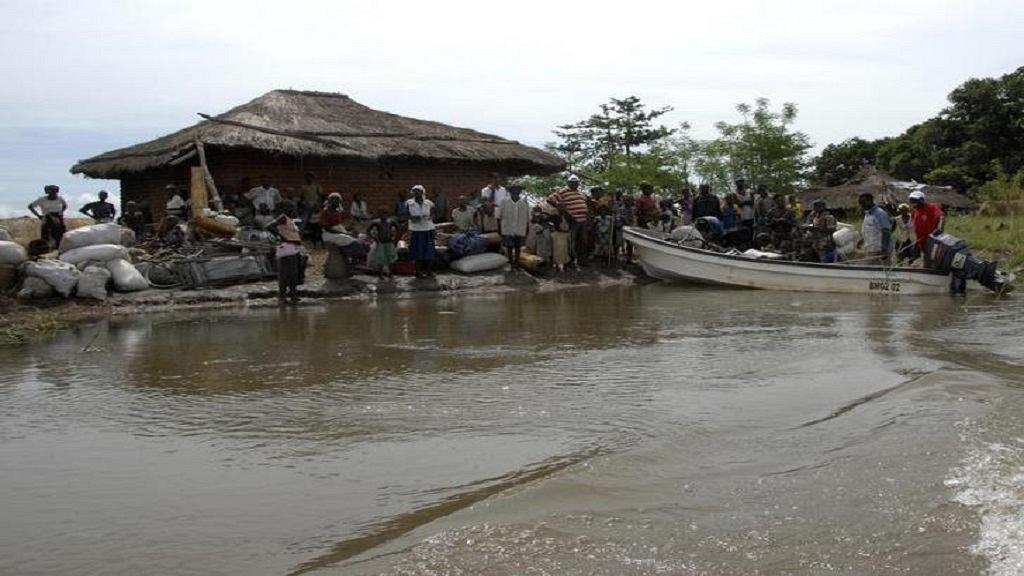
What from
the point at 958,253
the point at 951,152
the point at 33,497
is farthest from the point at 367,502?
the point at 951,152

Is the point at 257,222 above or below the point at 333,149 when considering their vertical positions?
below

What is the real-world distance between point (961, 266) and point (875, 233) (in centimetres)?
149

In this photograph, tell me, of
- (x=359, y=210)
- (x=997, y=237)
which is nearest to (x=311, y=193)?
(x=359, y=210)

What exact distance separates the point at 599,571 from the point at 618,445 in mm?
1809

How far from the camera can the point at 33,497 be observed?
469cm

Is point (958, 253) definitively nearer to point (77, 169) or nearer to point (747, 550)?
point (747, 550)

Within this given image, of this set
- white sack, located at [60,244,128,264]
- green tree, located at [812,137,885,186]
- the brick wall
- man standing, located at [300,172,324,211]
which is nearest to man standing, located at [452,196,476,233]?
the brick wall

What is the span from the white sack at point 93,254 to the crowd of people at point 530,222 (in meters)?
0.95

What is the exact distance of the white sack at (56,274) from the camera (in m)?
11.9

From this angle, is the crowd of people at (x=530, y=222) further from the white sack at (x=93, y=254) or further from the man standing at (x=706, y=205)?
the white sack at (x=93, y=254)

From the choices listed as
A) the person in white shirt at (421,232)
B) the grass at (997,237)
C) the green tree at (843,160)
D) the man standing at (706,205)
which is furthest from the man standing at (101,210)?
the green tree at (843,160)

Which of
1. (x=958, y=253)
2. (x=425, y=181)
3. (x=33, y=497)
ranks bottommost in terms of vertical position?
(x=33, y=497)

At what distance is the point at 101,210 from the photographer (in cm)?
1532

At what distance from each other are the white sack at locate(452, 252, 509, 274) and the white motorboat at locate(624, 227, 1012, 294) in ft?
8.26
